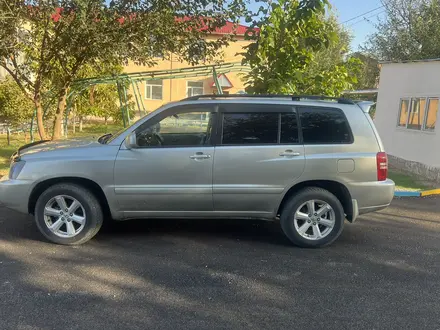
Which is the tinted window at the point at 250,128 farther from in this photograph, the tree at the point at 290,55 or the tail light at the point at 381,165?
the tree at the point at 290,55

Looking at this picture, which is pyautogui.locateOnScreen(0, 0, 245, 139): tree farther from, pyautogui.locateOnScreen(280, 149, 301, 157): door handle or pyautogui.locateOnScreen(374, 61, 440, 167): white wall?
pyautogui.locateOnScreen(374, 61, 440, 167): white wall

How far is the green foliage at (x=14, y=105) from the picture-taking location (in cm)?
1545

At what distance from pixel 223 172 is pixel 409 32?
14.1 metres

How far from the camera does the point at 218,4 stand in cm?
800

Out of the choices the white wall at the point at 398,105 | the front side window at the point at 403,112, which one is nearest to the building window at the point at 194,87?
the white wall at the point at 398,105

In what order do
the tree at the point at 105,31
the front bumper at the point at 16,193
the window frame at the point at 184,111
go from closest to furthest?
1. the front bumper at the point at 16,193
2. the window frame at the point at 184,111
3. the tree at the point at 105,31

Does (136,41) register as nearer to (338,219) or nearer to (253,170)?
(253,170)

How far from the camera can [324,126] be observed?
15.8 feet

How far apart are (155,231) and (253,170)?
1.61 m

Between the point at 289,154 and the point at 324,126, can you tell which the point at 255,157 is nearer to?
the point at 289,154

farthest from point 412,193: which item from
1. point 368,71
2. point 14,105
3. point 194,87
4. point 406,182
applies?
point 194,87

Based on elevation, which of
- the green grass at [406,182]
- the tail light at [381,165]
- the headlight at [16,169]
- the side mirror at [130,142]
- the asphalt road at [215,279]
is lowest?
the asphalt road at [215,279]

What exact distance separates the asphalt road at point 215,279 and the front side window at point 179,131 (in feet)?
3.99

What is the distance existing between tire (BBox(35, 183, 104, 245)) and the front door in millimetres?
351
